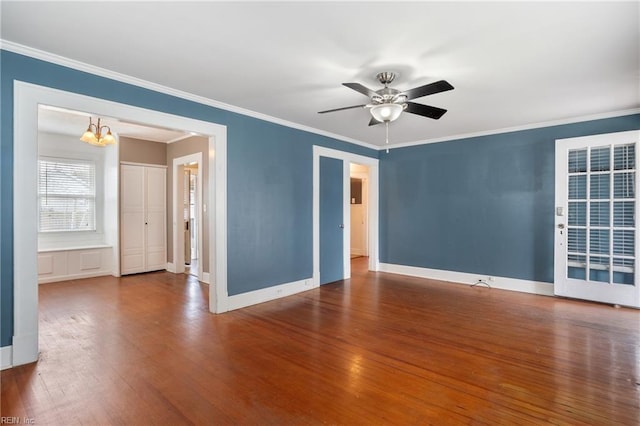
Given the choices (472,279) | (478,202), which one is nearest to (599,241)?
(478,202)

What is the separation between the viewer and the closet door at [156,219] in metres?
6.37

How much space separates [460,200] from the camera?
5.55 meters

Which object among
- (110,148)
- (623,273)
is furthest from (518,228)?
(110,148)

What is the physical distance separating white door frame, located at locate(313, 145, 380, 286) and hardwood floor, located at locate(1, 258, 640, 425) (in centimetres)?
114

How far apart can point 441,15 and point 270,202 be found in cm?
308

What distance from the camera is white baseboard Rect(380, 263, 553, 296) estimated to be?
4.77 m

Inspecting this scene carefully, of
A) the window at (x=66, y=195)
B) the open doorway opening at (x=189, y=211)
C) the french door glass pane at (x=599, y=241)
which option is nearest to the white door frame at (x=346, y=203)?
the open doorway opening at (x=189, y=211)

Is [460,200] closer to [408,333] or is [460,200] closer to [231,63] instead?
[408,333]

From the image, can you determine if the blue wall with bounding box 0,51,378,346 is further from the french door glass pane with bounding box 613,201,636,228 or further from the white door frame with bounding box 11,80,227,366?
the french door glass pane with bounding box 613,201,636,228

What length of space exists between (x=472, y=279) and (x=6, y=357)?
A: 585cm

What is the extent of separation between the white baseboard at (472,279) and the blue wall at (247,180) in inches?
83.0

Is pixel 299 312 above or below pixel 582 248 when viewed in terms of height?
below

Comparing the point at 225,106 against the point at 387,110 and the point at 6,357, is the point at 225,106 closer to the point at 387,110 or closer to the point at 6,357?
the point at 387,110

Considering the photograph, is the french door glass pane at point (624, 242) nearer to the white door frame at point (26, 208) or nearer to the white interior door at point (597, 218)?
the white interior door at point (597, 218)
